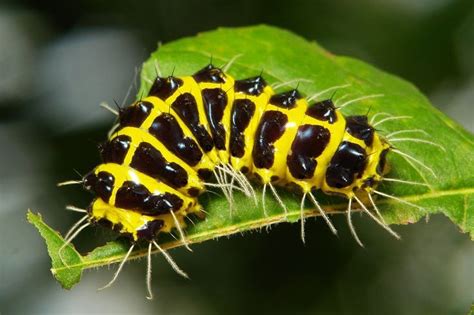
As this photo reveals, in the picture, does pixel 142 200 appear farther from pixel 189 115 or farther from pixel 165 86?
pixel 165 86

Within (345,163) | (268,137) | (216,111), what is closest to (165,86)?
(216,111)

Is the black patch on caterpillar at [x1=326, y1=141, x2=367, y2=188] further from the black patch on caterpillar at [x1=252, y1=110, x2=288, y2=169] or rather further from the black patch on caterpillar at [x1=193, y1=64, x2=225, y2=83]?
the black patch on caterpillar at [x1=193, y1=64, x2=225, y2=83]

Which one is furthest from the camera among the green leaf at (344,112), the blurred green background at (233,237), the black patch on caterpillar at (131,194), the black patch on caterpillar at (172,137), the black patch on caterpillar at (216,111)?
the blurred green background at (233,237)

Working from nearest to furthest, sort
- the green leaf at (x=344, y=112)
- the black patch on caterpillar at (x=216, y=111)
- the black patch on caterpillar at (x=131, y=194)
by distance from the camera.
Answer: the black patch on caterpillar at (x=131, y=194), the green leaf at (x=344, y=112), the black patch on caterpillar at (x=216, y=111)

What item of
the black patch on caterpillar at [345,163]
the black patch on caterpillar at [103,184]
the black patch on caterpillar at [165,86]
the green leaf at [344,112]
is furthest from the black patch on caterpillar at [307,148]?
the black patch on caterpillar at [103,184]

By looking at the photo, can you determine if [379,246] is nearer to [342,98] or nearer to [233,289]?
[233,289]

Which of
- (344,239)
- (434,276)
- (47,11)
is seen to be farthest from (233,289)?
(47,11)

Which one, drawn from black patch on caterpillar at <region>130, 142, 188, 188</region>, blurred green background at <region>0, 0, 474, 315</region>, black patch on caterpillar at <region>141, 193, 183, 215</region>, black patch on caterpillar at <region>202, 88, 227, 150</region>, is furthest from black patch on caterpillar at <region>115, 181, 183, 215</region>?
blurred green background at <region>0, 0, 474, 315</region>

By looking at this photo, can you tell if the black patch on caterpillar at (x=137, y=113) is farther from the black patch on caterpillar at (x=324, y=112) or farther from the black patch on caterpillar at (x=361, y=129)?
the black patch on caterpillar at (x=361, y=129)
